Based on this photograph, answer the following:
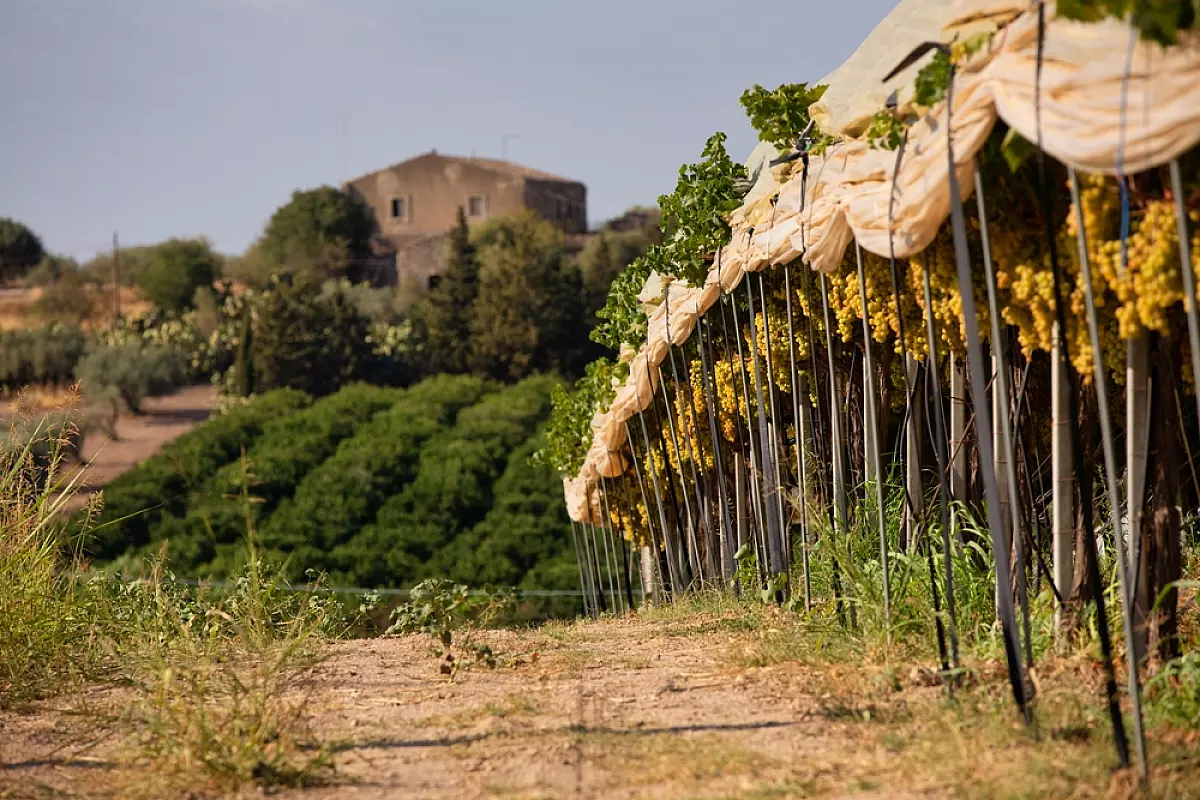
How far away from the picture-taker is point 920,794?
9.82 feet

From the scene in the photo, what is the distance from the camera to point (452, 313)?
157ft

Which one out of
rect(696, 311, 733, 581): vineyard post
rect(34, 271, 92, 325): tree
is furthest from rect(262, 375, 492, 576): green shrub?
rect(34, 271, 92, 325): tree

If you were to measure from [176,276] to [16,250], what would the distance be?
19864 millimetres

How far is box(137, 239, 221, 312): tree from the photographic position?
2282 inches

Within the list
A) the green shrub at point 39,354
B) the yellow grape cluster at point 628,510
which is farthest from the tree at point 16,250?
the yellow grape cluster at point 628,510

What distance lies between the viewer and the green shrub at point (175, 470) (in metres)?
31.3

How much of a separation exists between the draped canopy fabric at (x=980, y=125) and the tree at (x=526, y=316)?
39.2 meters

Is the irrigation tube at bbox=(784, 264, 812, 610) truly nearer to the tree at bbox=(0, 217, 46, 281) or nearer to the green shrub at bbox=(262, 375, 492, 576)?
the green shrub at bbox=(262, 375, 492, 576)

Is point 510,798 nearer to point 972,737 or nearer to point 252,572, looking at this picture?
point 972,737

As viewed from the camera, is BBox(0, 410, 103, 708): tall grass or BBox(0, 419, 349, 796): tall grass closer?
BBox(0, 419, 349, 796): tall grass

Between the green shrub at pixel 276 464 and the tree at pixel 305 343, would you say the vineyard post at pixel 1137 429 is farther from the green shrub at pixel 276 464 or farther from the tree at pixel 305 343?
the tree at pixel 305 343

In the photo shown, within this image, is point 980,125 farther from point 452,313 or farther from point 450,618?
point 452,313

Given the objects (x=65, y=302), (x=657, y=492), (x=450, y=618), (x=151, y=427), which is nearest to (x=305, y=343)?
(x=151, y=427)

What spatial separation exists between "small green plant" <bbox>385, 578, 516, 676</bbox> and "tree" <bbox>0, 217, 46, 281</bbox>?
71.5 meters
